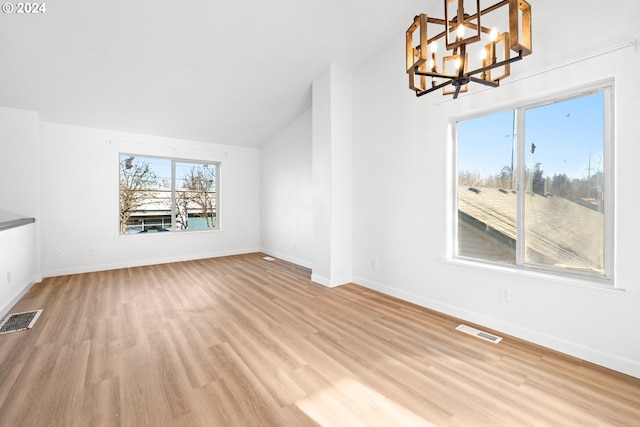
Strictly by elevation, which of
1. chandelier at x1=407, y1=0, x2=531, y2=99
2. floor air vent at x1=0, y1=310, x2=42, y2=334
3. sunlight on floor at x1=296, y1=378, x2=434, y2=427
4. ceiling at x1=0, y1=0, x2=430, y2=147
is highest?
ceiling at x1=0, y1=0, x2=430, y2=147

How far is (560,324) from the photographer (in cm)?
222

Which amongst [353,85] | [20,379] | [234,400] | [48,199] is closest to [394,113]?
[353,85]

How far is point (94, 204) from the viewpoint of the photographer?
4.71 m

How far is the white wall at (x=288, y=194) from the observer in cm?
519

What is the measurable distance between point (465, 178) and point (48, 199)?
5936 mm

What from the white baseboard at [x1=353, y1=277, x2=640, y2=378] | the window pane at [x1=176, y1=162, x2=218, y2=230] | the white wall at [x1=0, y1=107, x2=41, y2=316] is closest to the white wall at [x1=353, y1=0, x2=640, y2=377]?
the white baseboard at [x1=353, y1=277, x2=640, y2=378]

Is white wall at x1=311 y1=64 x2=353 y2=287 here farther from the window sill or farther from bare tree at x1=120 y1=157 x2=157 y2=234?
bare tree at x1=120 y1=157 x2=157 y2=234

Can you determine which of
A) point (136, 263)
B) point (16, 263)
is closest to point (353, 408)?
point (16, 263)

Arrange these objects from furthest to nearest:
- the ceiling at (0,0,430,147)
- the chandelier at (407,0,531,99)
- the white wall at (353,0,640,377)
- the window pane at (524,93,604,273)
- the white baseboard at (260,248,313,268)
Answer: the white baseboard at (260,248,313,268) < the ceiling at (0,0,430,147) < the window pane at (524,93,604,273) < the white wall at (353,0,640,377) < the chandelier at (407,0,531,99)

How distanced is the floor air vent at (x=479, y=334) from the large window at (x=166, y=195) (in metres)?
5.16

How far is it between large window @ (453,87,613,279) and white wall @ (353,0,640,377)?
157mm

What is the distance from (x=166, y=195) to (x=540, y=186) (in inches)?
235

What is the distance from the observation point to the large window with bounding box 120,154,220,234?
17.2ft

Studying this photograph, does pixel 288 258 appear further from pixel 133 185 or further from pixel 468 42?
pixel 468 42
